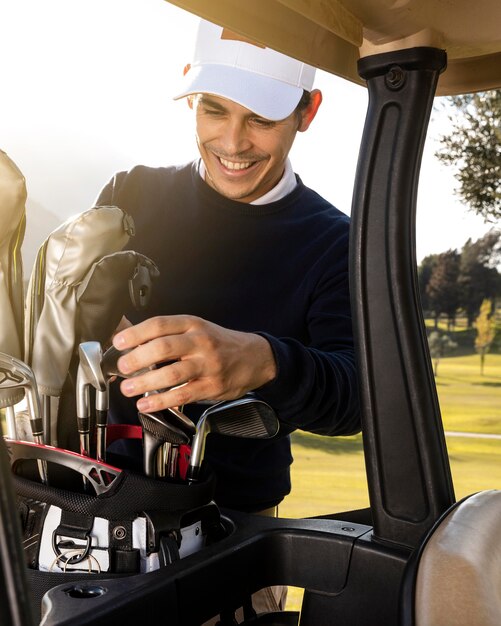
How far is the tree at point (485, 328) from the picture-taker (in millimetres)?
9094

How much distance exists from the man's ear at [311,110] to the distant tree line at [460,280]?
7.25m

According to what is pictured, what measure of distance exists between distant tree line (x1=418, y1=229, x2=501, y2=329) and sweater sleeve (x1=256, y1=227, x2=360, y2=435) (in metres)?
7.41

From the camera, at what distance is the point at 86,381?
80 centimetres

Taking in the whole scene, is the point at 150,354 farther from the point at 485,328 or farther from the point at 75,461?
the point at 485,328

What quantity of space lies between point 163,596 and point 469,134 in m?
6.82

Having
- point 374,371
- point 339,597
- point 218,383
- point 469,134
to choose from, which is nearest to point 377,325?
point 374,371

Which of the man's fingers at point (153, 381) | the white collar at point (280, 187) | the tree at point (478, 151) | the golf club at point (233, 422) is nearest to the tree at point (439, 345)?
the tree at point (478, 151)

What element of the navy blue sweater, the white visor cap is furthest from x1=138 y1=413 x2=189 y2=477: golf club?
the white visor cap

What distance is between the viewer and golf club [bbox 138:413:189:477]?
805mm

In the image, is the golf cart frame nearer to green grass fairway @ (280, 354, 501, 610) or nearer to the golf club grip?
the golf club grip

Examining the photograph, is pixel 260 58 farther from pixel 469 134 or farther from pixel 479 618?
pixel 469 134

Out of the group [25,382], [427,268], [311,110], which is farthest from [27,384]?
[427,268]

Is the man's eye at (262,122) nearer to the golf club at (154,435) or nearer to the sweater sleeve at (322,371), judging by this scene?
the sweater sleeve at (322,371)

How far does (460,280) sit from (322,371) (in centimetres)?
812
